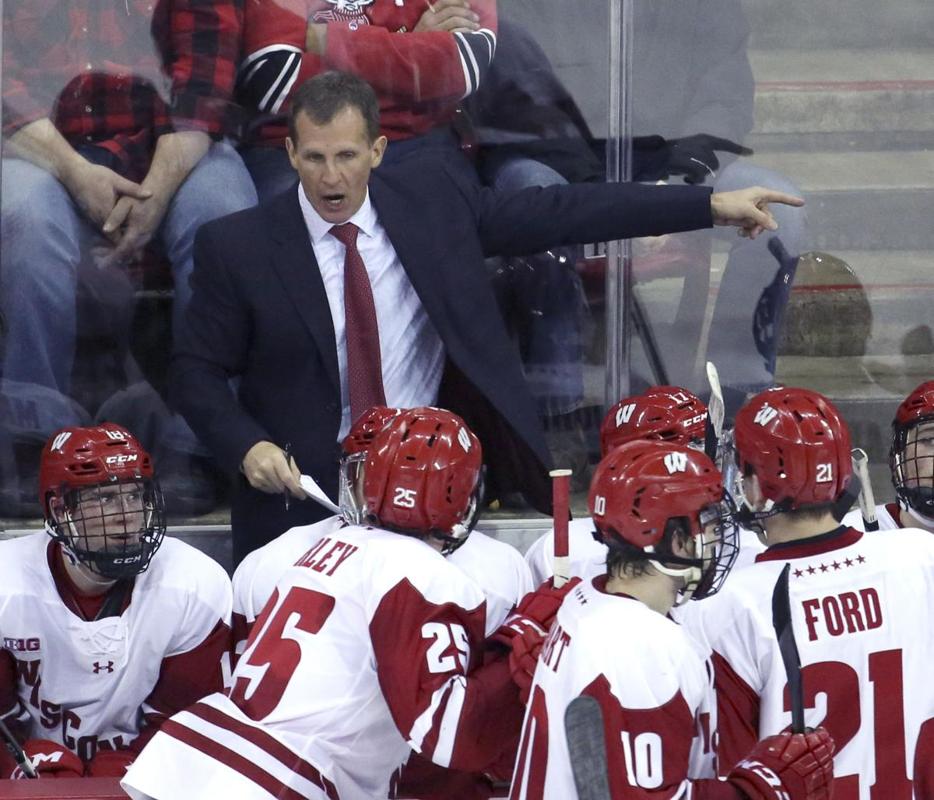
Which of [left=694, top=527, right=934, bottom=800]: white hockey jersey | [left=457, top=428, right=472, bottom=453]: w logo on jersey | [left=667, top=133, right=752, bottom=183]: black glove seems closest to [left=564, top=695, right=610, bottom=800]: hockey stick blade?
[left=694, top=527, right=934, bottom=800]: white hockey jersey

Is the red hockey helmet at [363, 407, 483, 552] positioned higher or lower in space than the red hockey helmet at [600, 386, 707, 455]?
higher

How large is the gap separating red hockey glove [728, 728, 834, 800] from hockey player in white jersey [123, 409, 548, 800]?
0.46 metres

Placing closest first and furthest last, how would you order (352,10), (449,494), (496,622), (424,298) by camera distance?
(449,494) → (496,622) → (424,298) → (352,10)

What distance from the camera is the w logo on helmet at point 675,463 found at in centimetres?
260

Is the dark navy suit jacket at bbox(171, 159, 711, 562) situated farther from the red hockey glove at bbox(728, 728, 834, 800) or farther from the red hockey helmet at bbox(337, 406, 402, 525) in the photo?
the red hockey glove at bbox(728, 728, 834, 800)

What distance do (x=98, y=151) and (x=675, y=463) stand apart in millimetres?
2447

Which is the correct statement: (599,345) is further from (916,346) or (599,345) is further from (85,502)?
(85,502)

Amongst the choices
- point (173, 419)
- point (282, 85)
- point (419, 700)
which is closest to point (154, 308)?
point (173, 419)

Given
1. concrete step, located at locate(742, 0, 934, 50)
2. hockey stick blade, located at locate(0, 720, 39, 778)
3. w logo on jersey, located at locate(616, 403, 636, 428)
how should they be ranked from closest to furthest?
1. hockey stick blade, located at locate(0, 720, 39, 778)
2. w logo on jersey, located at locate(616, 403, 636, 428)
3. concrete step, located at locate(742, 0, 934, 50)

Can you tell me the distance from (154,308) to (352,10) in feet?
3.20

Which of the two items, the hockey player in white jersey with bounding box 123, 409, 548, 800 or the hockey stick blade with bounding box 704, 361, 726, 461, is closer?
the hockey player in white jersey with bounding box 123, 409, 548, 800

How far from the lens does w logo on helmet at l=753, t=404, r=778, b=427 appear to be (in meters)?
3.06

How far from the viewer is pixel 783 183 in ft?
15.7

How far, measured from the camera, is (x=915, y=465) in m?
3.62
